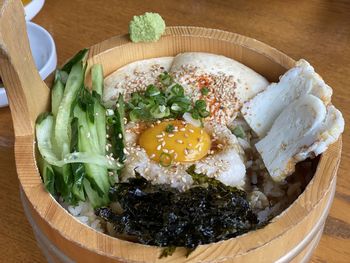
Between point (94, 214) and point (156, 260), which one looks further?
point (94, 214)

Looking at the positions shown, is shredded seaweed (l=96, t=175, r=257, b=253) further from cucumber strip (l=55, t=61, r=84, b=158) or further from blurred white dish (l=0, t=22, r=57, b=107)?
blurred white dish (l=0, t=22, r=57, b=107)

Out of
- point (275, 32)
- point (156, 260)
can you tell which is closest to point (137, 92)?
point (156, 260)

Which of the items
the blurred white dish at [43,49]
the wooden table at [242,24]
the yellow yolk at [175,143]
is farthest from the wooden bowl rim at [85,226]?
the blurred white dish at [43,49]

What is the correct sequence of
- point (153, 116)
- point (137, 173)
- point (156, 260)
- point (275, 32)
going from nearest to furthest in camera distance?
point (156, 260), point (137, 173), point (153, 116), point (275, 32)

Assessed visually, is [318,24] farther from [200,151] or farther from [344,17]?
→ [200,151]

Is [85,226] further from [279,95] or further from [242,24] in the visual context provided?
[242,24]

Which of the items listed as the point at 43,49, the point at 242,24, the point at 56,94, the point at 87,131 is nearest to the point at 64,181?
the point at 87,131
